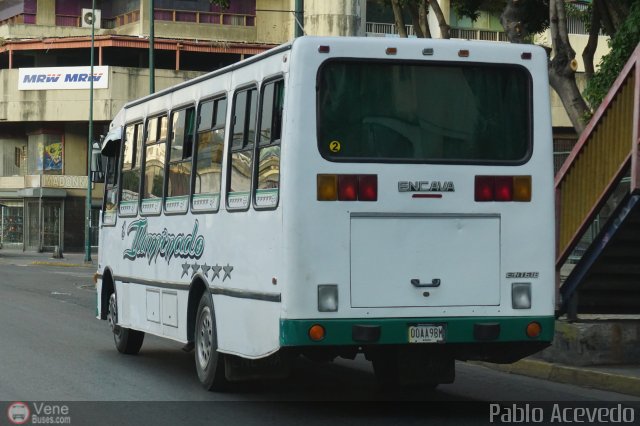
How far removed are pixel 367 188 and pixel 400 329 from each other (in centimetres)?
115

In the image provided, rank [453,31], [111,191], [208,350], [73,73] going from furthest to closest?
[453,31]
[73,73]
[111,191]
[208,350]

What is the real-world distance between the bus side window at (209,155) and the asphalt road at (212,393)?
1804mm

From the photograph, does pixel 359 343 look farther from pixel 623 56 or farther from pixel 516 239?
pixel 623 56

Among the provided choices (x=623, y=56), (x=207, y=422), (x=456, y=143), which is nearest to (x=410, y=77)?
(x=456, y=143)

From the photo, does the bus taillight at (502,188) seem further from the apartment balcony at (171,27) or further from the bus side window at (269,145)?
the apartment balcony at (171,27)

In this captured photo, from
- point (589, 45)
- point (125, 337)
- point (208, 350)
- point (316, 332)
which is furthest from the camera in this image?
point (589, 45)

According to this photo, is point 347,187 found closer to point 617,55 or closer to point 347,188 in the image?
point 347,188

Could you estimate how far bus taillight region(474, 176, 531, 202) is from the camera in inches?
424

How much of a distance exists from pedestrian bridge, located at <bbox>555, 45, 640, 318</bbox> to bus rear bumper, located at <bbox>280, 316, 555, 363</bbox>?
2.61 m

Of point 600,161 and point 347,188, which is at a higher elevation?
point 600,161

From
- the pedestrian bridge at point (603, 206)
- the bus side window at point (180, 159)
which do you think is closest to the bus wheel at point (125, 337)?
the bus side window at point (180, 159)

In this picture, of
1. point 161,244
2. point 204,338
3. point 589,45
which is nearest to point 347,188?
point 204,338

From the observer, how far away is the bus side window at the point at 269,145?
421 inches

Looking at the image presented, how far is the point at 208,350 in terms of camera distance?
12.3 m
